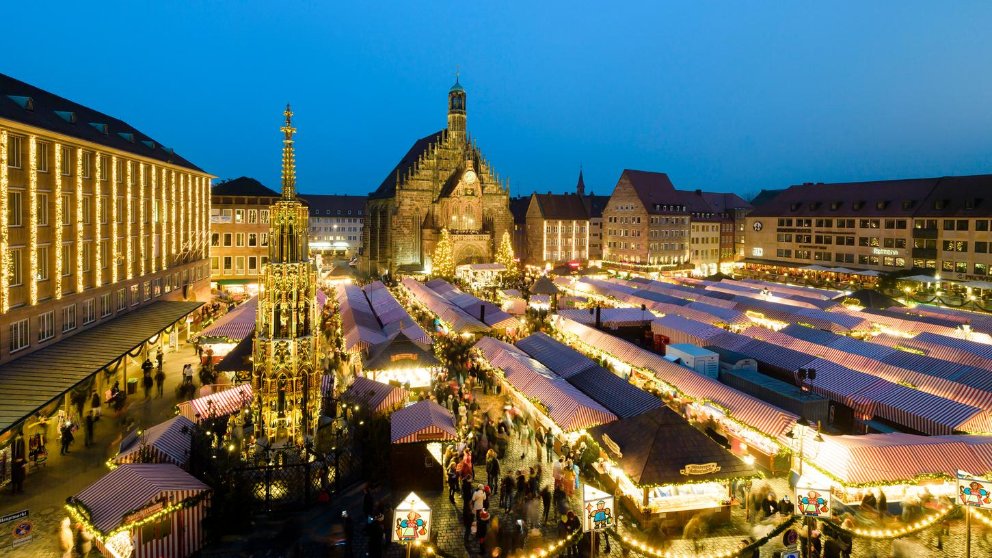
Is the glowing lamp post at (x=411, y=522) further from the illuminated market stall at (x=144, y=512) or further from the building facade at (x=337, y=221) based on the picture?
the building facade at (x=337, y=221)

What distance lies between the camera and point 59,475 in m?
14.7

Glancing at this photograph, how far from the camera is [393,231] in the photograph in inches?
2596

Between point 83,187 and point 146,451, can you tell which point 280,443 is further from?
point 83,187

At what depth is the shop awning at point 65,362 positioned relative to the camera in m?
14.8

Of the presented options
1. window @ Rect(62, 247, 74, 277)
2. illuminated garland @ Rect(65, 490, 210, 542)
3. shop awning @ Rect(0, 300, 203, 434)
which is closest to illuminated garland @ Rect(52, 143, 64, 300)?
window @ Rect(62, 247, 74, 277)

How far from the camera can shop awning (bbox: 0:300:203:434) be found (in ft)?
48.5

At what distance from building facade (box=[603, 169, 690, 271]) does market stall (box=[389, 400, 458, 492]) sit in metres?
57.6

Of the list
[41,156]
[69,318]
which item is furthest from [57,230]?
[69,318]

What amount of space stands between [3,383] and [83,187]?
402 inches

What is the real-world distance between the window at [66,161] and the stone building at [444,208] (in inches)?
1693

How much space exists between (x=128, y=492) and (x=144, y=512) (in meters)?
0.47

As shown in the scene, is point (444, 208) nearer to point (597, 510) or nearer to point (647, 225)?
point (647, 225)

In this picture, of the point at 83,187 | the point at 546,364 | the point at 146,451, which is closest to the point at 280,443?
the point at 146,451

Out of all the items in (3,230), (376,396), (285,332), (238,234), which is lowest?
(376,396)
